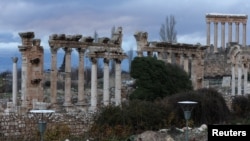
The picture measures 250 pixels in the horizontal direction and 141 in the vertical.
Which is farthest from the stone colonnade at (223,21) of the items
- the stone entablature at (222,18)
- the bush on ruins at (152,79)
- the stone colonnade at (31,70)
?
the stone colonnade at (31,70)

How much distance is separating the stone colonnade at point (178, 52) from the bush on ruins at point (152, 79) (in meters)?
2.32

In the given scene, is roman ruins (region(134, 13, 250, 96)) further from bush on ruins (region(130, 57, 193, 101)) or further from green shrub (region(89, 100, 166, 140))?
green shrub (region(89, 100, 166, 140))

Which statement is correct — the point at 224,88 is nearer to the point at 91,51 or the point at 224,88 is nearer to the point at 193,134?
the point at 91,51

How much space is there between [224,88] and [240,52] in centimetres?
732

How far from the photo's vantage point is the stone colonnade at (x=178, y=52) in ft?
134

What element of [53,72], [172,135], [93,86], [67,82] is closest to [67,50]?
[53,72]

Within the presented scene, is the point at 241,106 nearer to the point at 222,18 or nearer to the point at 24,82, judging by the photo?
the point at 24,82

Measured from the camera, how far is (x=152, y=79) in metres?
37.7

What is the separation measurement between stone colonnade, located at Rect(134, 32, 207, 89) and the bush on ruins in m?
2.32

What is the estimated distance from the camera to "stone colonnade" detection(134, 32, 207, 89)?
40.8m

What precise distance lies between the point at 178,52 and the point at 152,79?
28.8 ft

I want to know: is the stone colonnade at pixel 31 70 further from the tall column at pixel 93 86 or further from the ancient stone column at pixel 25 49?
the tall column at pixel 93 86

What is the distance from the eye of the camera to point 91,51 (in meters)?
34.7

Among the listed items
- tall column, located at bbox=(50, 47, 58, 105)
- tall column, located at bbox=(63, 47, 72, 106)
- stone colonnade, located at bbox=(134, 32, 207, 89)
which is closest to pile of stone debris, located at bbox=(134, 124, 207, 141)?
tall column, located at bbox=(63, 47, 72, 106)
